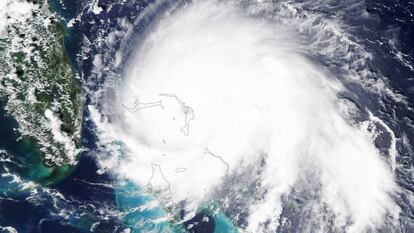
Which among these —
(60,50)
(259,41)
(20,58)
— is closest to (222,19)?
(259,41)

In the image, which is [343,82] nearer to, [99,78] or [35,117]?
[99,78]

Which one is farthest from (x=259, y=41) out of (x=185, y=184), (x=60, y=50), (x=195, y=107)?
(x=60, y=50)

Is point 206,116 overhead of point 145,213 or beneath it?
overhead

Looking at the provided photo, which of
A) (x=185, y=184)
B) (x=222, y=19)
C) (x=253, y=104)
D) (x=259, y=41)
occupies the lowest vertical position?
(x=185, y=184)

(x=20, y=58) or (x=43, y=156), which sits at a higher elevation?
(x=20, y=58)

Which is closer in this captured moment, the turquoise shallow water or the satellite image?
the satellite image

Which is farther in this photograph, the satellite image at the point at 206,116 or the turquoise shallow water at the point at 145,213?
the turquoise shallow water at the point at 145,213

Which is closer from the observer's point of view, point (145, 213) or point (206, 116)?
point (206, 116)
